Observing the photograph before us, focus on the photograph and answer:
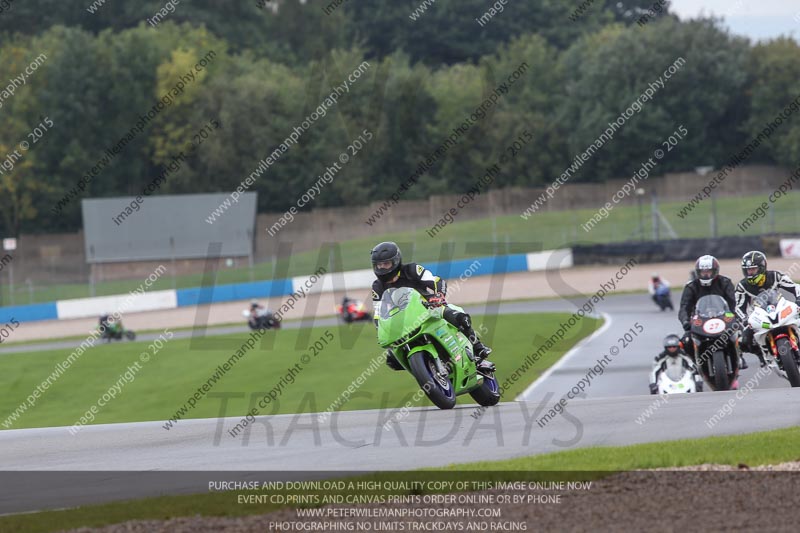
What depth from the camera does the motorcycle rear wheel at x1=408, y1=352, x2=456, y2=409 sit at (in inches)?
452

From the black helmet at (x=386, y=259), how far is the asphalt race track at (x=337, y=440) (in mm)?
1454

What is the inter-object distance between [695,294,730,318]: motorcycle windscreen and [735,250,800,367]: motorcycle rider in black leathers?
266 millimetres

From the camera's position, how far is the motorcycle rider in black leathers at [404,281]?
1194 cm

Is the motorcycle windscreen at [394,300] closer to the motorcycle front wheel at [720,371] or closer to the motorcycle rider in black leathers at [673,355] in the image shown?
the motorcycle front wheel at [720,371]

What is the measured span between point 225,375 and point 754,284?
13.4 metres

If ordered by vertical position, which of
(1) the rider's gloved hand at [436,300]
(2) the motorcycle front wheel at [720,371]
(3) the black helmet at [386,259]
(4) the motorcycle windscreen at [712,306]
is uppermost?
(3) the black helmet at [386,259]

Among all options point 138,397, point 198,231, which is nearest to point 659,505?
point 138,397

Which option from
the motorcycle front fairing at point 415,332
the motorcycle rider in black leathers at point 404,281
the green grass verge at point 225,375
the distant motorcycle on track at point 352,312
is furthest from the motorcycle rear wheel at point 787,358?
the distant motorcycle on track at point 352,312

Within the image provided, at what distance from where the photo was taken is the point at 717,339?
14.2 meters

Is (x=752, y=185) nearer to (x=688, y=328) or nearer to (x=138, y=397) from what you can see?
(x=138, y=397)

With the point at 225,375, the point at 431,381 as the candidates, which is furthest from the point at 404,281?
the point at 225,375

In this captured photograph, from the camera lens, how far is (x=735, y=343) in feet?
46.6

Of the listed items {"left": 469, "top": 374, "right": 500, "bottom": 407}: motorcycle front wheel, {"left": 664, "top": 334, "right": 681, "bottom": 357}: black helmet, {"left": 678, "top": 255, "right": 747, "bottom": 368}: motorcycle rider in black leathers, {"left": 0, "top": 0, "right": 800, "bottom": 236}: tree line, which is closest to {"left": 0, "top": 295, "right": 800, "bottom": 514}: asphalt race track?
{"left": 469, "top": 374, "right": 500, "bottom": 407}: motorcycle front wheel

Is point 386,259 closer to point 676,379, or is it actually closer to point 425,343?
point 425,343
